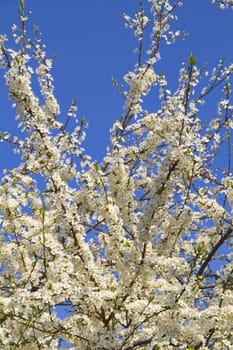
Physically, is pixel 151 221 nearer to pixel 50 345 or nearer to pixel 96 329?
pixel 96 329

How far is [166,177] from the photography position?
6.02 meters

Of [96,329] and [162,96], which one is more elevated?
[162,96]

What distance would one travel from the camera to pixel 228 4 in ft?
33.4

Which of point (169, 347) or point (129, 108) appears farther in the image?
point (129, 108)

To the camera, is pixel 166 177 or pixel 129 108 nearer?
pixel 166 177

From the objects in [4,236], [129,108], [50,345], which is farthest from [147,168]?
[50,345]

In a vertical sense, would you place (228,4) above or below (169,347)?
above

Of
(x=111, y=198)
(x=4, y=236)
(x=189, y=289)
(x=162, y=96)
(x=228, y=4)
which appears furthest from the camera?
(x=228, y=4)

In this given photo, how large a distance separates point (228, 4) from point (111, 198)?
202 inches

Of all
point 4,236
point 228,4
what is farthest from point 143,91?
point 4,236

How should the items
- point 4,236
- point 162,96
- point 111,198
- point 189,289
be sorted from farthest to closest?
point 162,96
point 4,236
point 111,198
point 189,289

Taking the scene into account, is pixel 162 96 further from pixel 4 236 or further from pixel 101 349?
pixel 101 349

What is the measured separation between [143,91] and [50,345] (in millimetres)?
5036

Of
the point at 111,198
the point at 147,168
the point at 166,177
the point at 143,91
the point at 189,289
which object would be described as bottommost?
the point at 189,289
